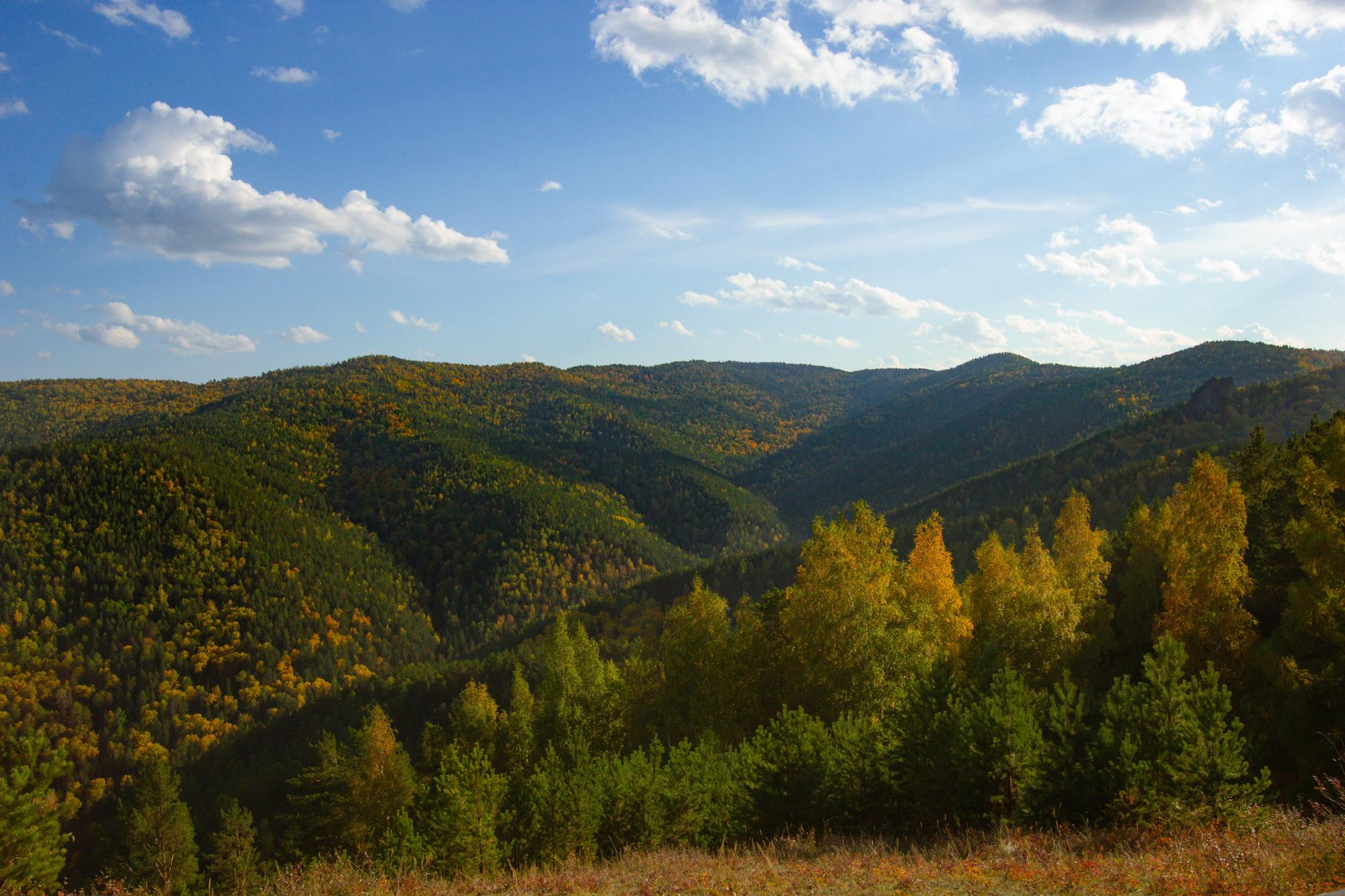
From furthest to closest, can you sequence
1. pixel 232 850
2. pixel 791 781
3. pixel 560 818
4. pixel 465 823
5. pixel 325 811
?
pixel 232 850, pixel 325 811, pixel 465 823, pixel 560 818, pixel 791 781

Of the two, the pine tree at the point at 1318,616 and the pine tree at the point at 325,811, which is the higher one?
the pine tree at the point at 1318,616

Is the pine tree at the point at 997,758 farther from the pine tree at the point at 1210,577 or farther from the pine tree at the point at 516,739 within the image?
the pine tree at the point at 516,739

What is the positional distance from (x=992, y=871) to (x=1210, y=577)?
20.1 meters

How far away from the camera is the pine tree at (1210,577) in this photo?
85.6ft

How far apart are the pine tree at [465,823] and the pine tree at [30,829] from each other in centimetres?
1446

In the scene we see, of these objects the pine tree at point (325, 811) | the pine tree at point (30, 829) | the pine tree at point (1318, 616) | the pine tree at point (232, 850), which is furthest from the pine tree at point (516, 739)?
the pine tree at point (1318, 616)

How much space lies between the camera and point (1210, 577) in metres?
27.2

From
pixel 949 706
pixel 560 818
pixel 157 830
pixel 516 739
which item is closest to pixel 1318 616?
pixel 949 706

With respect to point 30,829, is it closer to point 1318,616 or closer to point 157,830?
point 157,830

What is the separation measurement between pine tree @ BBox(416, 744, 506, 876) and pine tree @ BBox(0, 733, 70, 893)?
1446 centimetres

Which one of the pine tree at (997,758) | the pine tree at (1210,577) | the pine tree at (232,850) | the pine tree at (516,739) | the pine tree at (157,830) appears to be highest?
the pine tree at (1210,577)

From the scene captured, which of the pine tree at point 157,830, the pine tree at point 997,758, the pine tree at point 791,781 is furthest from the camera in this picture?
the pine tree at point 157,830

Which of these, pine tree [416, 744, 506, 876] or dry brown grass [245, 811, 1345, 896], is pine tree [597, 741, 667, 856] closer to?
pine tree [416, 744, 506, 876]

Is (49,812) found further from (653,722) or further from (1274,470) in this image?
(1274,470)
